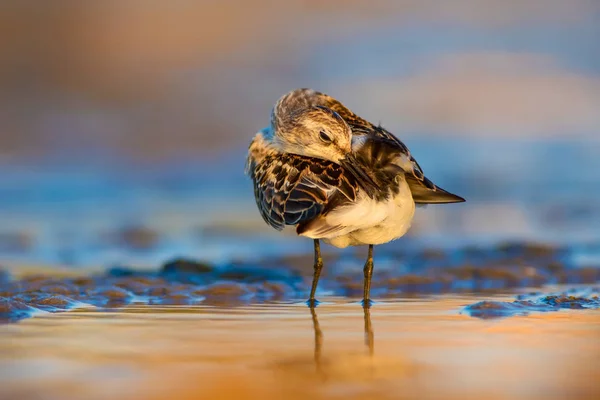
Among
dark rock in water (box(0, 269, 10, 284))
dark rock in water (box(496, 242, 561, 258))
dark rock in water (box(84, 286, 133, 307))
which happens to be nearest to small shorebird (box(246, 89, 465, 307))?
dark rock in water (box(84, 286, 133, 307))

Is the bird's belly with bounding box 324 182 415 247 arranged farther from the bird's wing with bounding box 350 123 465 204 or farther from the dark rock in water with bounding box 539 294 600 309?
the dark rock in water with bounding box 539 294 600 309

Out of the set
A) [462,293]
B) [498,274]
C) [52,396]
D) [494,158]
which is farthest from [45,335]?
[494,158]

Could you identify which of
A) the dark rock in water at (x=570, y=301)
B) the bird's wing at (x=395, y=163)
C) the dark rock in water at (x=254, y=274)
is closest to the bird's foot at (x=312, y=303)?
the bird's wing at (x=395, y=163)

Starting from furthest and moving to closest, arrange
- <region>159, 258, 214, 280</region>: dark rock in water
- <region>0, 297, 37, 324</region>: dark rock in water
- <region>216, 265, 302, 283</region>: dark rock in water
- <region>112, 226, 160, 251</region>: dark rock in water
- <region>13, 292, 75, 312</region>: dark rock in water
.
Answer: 1. <region>112, 226, 160, 251</region>: dark rock in water
2. <region>159, 258, 214, 280</region>: dark rock in water
3. <region>216, 265, 302, 283</region>: dark rock in water
4. <region>13, 292, 75, 312</region>: dark rock in water
5. <region>0, 297, 37, 324</region>: dark rock in water

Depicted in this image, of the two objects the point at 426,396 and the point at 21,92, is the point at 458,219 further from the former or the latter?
the point at 426,396

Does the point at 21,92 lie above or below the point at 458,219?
above

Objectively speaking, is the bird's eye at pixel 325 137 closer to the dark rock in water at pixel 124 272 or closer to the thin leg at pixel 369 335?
the thin leg at pixel 369 335
